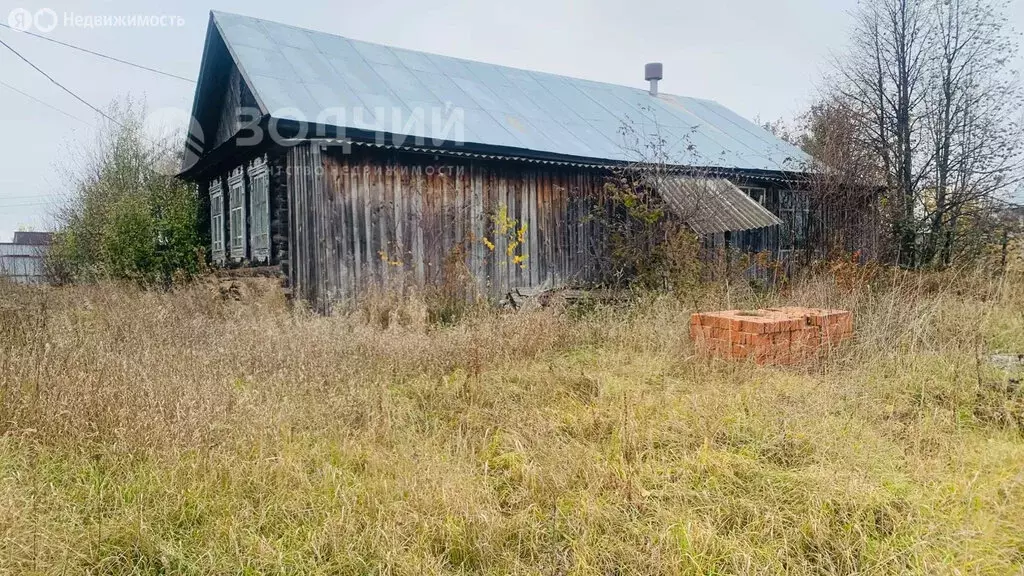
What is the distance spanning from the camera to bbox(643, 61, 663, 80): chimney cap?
14.5 m

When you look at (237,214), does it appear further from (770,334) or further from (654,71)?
(654,71)

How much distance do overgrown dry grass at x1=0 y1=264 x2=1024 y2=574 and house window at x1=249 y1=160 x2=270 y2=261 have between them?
3.95 meters

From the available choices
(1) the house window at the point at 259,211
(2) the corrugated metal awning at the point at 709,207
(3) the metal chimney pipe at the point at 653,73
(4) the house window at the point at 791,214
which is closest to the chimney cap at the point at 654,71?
(3) the metal chimney pipe at the point at 653,73

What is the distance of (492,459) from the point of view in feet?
9.67

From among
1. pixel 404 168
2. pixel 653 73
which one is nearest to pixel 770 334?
pixel 404 168

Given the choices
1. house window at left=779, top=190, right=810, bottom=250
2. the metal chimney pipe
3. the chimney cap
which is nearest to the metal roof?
house window at left=779, top=190, right=810, bottom=250

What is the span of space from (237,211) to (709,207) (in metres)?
7.93

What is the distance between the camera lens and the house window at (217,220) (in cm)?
1082

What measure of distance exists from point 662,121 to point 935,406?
971cm

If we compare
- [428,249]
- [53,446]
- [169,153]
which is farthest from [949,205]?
[169,153]

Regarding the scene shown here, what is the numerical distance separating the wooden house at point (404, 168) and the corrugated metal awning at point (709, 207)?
31 millimetres

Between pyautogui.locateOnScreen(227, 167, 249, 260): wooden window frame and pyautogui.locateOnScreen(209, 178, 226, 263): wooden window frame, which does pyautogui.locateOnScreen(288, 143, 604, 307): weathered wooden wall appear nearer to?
pyautogui.locateOnScreen(227, 167, 249, 260): wooden window frame

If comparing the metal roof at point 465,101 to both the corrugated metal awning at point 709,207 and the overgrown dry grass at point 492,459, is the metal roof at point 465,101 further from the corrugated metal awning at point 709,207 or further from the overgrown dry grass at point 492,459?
the overgrown dry grass at point 492,459

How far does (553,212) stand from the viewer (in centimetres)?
945
